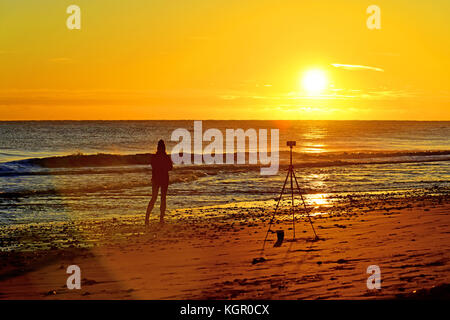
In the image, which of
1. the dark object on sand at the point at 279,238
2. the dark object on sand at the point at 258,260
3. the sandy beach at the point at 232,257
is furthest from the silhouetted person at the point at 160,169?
the dark object on sand at the point at 258,260

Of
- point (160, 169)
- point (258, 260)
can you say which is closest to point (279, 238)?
point (258, 260)

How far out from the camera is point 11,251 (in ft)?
32.2

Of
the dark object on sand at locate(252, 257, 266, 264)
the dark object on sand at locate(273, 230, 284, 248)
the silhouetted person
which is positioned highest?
the silhouetted person

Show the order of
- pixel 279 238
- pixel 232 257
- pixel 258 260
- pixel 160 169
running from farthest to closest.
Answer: pixel 160 169
pixel 279 238
pixel 232 257
pixel 258 260

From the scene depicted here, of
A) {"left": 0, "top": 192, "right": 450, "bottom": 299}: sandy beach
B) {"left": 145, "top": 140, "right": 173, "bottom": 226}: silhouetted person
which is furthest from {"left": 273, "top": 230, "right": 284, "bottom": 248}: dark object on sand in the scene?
{"left": 145, "top": 140, "right": 173, "bottom": 226}: silhouetted person

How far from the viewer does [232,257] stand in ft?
28.5

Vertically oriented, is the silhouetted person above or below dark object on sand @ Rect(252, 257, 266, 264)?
above

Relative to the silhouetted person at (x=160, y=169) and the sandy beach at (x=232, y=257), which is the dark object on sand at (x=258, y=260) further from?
the silhouetted person at (x=160, y=169)

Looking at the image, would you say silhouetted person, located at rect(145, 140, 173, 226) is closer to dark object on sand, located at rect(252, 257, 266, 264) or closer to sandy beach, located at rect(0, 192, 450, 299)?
sandy beach, located at rect(0, 192, 450, 299)

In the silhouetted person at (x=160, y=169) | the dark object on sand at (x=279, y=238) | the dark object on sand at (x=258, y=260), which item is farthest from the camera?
the silhouetted person at (x=160, y=169)

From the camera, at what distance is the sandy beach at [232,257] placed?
6.57 metres

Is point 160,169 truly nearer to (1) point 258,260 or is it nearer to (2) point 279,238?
(2) point 279,238

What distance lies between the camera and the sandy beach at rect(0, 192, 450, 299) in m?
6.57
